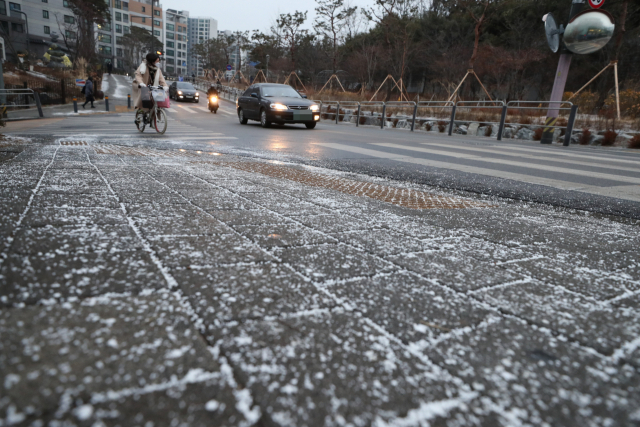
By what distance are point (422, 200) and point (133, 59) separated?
352 ft

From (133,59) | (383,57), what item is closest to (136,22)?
(133,59)

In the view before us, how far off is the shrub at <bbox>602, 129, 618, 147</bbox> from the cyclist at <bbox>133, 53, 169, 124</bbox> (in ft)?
36.5

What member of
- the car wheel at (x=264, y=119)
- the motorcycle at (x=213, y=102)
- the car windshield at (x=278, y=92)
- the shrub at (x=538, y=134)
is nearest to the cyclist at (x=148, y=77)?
the car wheel at (x=264, y=119)

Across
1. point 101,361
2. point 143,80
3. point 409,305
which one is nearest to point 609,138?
point 143,80

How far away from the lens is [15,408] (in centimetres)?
89

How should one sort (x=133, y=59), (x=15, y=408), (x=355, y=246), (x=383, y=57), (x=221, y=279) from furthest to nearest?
(x=133, y=59) → (x=383, y=57) → (x=355, y=246) → (x=221, y=279) → (x=15, y=408)

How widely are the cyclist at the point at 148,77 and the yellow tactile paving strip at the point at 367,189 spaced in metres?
4.33

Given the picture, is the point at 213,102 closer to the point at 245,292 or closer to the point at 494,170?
the point at 494,170

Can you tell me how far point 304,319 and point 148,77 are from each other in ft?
27.6

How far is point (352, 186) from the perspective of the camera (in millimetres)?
4176

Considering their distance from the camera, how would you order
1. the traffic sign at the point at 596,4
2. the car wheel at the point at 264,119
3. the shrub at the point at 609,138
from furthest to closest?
the car wheel at the point at 264,119
the shrub at the point at 609,138
the traffic sign at the point at 596,4

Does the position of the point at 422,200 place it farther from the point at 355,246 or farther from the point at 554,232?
the point at 355,246

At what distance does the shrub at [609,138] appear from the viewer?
1102cm

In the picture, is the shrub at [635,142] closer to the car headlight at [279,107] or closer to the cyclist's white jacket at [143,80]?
the car headlight at [279,107]
